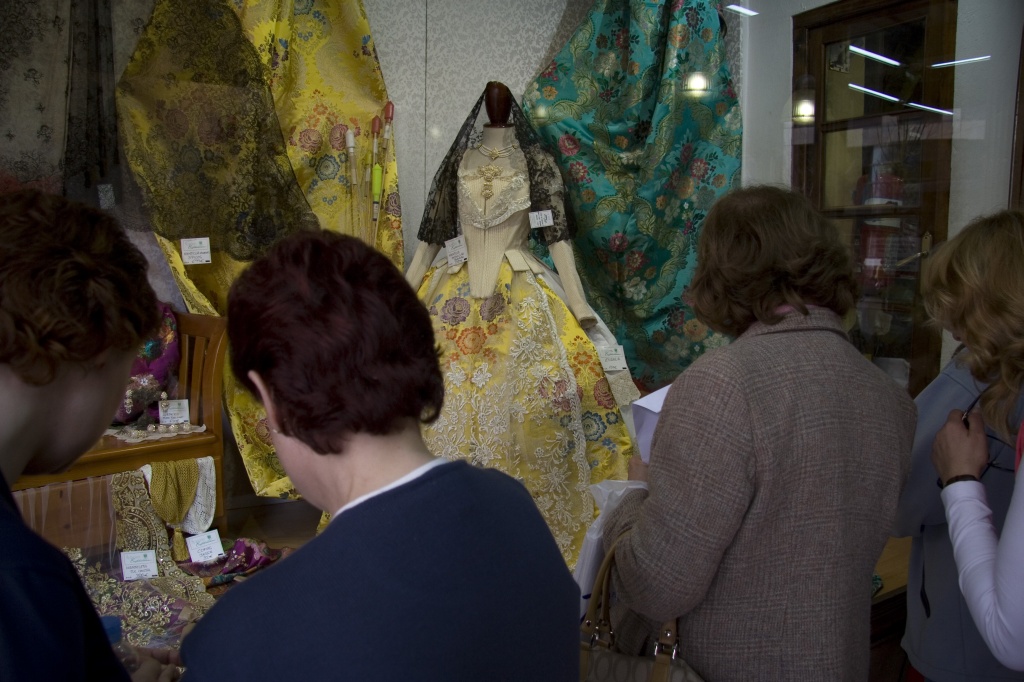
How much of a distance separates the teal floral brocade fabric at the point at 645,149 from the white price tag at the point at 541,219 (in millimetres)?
348

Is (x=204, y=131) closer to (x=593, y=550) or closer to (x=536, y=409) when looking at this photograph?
(x=536, y=409)

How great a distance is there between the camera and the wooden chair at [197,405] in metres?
2.48

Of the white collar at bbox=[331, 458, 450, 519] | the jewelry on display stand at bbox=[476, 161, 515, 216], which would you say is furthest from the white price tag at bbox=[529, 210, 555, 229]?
the white collar at bbox=[331, 458, 450, 519]

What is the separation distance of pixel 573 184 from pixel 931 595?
1942 millimetres

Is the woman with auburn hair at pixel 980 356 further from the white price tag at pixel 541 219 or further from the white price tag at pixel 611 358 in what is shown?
the white price tag at pixel 541 219

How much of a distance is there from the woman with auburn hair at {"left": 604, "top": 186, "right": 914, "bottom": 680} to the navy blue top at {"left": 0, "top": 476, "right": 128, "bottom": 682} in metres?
0.69

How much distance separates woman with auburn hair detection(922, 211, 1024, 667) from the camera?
3.81 feet

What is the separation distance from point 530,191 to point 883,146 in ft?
3.73

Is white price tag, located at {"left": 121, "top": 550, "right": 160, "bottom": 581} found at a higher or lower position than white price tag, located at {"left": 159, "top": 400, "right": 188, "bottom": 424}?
lower

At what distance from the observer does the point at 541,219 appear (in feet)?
8.76

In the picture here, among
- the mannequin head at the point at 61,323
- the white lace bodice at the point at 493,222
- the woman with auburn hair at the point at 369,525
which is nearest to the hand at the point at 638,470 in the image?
the woman with auburn hair at the point at 369,525

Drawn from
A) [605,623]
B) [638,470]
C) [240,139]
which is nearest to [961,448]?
[638,470]

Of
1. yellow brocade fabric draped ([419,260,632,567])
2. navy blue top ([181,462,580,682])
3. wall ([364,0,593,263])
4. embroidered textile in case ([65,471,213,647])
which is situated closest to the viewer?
navy blue top ([181,462,580,682])

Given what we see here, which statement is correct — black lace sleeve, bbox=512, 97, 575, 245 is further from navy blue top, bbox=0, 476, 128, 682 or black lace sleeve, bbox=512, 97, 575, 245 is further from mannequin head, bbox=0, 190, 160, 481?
navy blue top, bbox=0, 476, 128, 682
